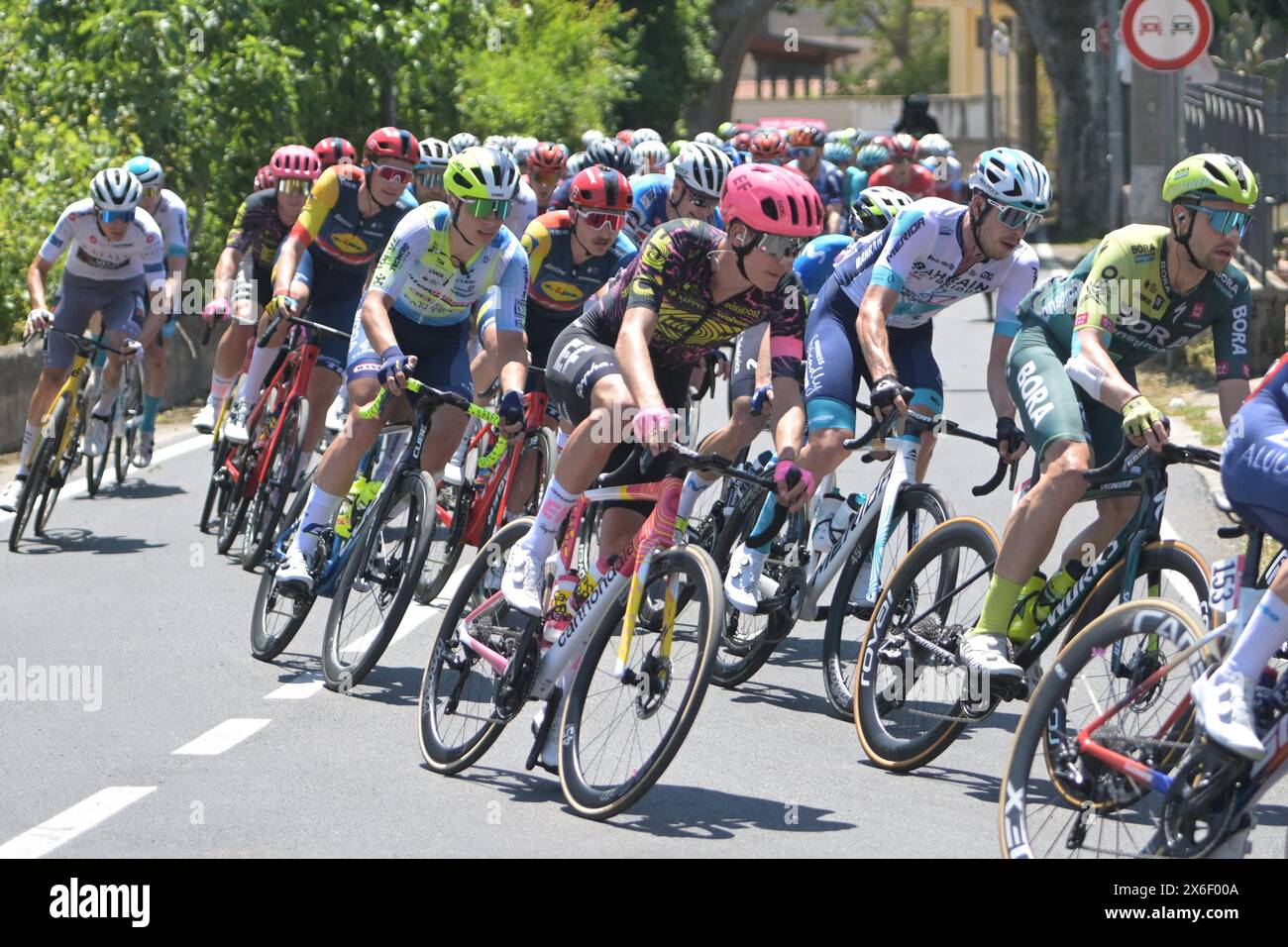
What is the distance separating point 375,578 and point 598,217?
301 centimetres

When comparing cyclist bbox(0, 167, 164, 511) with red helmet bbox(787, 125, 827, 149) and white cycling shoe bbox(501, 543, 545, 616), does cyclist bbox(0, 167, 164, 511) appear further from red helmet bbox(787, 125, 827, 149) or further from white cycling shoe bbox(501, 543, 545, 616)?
red helmet bbox(787, 125, 827, 149)

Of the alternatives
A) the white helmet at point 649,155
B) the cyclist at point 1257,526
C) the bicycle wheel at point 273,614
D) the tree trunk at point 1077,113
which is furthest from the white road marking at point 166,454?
the tree trunk at point 1077,113

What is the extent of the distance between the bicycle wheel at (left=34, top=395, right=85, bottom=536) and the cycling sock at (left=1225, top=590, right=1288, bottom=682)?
8329 millimetres

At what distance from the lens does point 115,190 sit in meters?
12.2

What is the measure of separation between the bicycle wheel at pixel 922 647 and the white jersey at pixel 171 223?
26.1ft

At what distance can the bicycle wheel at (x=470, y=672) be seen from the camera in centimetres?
700

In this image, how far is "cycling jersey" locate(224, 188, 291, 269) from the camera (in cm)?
1295

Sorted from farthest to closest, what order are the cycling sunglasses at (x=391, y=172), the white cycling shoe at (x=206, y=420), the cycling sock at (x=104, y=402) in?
the cycling sock at (x=104, y=402) → the white cycling shoe at (x=206, y=420) → the cycling sunglasses at (x=391, y=172)

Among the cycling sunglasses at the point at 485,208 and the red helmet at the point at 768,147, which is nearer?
the cycling sunglasses at the point at 485,208

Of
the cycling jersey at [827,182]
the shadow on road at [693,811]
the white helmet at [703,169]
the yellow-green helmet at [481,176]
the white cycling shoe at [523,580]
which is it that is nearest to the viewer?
the shadow on road at [693,811]

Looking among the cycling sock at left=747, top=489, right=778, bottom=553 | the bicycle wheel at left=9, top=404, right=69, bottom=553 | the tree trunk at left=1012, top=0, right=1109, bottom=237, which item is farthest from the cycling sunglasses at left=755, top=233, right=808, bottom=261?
the tree trunk at left=1012, top=0, right=1109, bottom=237

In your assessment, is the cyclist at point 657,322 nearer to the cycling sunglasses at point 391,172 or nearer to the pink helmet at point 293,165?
the cycling sunglasses at point 391,172

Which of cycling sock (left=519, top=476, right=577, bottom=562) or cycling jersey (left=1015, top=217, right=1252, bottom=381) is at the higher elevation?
cycling jersey (left=1015, top=217, right=1252, bottom=381)
